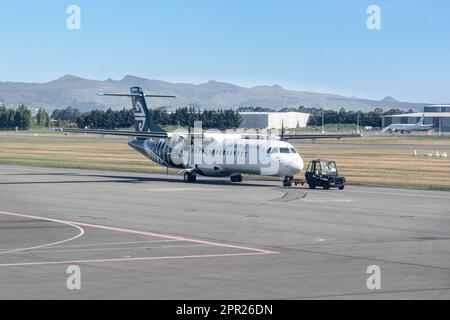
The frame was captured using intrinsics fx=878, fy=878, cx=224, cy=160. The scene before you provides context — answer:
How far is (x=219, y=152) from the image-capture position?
52250 mm

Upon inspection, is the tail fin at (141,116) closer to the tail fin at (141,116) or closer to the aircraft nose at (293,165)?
the tail fin at (141,116)

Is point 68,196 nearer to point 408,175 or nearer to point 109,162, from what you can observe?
point 408,175

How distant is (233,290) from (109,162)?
191ft

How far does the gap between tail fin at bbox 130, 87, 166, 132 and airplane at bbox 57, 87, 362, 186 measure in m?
0.10

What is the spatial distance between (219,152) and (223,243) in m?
26.2

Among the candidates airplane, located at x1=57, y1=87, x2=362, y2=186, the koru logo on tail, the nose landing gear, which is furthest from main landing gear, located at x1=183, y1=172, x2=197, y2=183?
the koru logo on tail

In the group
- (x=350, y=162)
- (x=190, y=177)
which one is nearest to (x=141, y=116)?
(x=190, y=177)

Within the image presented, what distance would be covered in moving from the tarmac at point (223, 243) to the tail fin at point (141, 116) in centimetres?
1275

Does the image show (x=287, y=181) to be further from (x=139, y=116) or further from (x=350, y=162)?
(x=350, y=162)

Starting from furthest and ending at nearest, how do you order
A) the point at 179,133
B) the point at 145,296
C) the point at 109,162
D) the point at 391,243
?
the point at 109,162, the point at 179,133, the point at 391,243, the point at 145,296

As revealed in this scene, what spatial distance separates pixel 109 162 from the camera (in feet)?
247

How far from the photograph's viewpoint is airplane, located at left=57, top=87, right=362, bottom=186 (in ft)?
160
